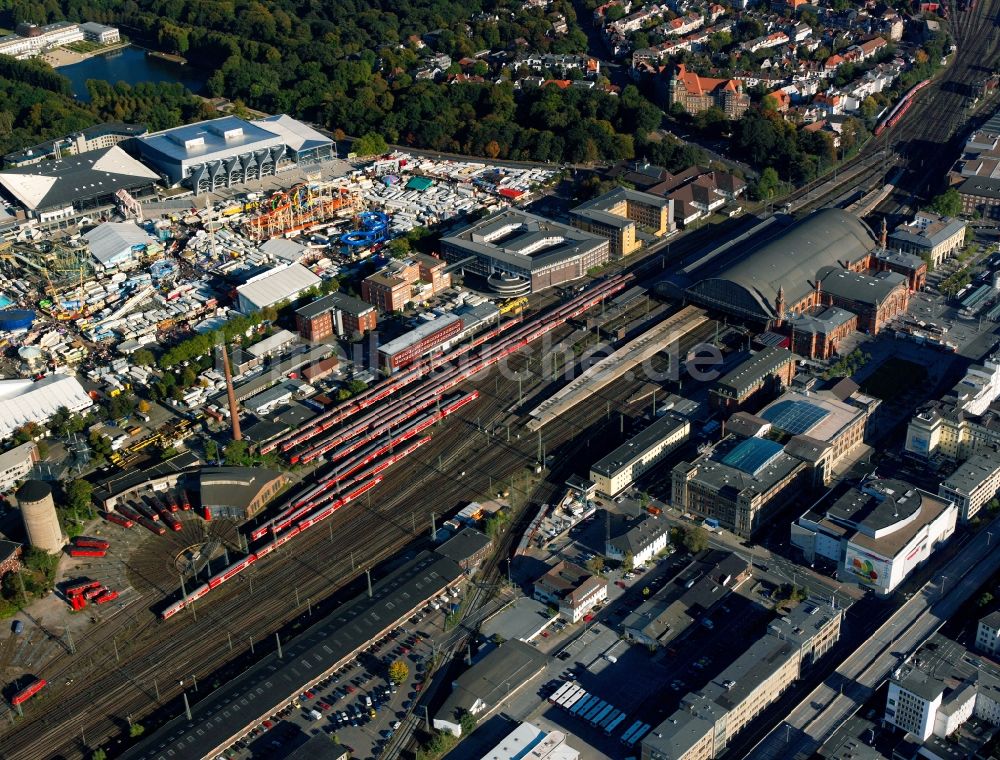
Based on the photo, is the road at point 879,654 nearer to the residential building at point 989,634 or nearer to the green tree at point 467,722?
the residential building at point 989,634

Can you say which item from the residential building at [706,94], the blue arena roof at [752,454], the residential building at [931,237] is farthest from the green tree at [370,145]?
the blue arena roof at [752,454]

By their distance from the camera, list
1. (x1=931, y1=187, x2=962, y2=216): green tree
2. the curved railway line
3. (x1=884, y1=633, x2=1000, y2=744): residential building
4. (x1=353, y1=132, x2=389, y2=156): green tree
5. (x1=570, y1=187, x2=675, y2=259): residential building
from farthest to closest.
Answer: (x1=353, y1=132, x2=389, y2=156): green tree → (x1=931, y1=187, x2=962, y2=216): green tree → (x1=570, y1=187, x2=675, y2=259): residential building → the curved railway line → (x1=884, y1=633, x2=1000, y2=744): residential building

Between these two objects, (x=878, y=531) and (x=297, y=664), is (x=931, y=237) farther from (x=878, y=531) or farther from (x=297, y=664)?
(x=297, y=664)

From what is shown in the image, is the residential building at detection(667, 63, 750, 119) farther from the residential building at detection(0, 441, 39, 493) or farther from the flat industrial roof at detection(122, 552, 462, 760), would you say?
the residential building at detection(0, 441, 39, 493)

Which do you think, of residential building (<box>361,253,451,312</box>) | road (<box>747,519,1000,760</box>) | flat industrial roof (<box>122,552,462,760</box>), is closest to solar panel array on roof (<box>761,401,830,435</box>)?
road (<box>747,519,1000,760</box>)

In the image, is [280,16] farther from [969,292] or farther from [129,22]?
[969,292]

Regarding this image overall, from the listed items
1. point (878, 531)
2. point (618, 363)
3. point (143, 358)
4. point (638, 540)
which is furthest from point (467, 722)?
point (143, 358)
